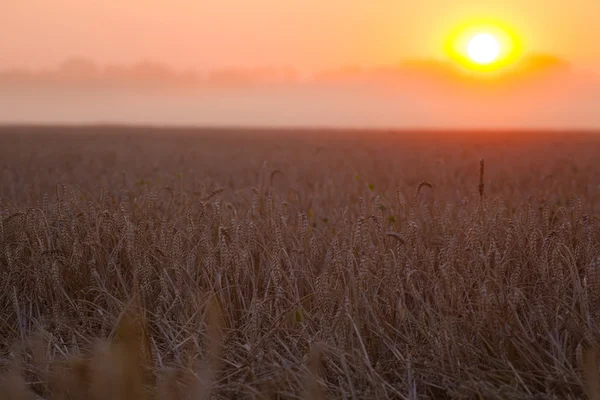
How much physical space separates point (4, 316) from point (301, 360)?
1.59 meters

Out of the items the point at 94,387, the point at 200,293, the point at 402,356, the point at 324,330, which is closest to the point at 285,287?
the point at 200,293

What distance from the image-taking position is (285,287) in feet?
10.2

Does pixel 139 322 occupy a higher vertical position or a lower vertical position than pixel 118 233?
lower

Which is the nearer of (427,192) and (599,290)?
(599,290)

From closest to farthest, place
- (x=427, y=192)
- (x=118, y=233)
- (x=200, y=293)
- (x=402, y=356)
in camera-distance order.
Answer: (x=402, y=356)
(x=200, y=293)
(x=118, y=233)
(x=427, y=192)

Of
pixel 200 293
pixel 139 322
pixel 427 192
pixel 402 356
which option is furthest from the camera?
pixel 427 192

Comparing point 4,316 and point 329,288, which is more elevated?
point 329,288

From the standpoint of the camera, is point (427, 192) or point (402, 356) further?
→ point (427, 192)

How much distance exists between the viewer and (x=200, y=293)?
9.66 ft

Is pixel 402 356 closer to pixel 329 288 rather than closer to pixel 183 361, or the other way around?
pixel 329 288

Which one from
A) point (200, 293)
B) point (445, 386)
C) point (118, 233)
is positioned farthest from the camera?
point (118, 233)

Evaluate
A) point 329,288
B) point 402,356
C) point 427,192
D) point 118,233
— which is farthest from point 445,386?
point 427,192

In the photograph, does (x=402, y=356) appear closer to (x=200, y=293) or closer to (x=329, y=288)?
(x=329, y=288)

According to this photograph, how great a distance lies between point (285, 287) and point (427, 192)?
4.21 meters
